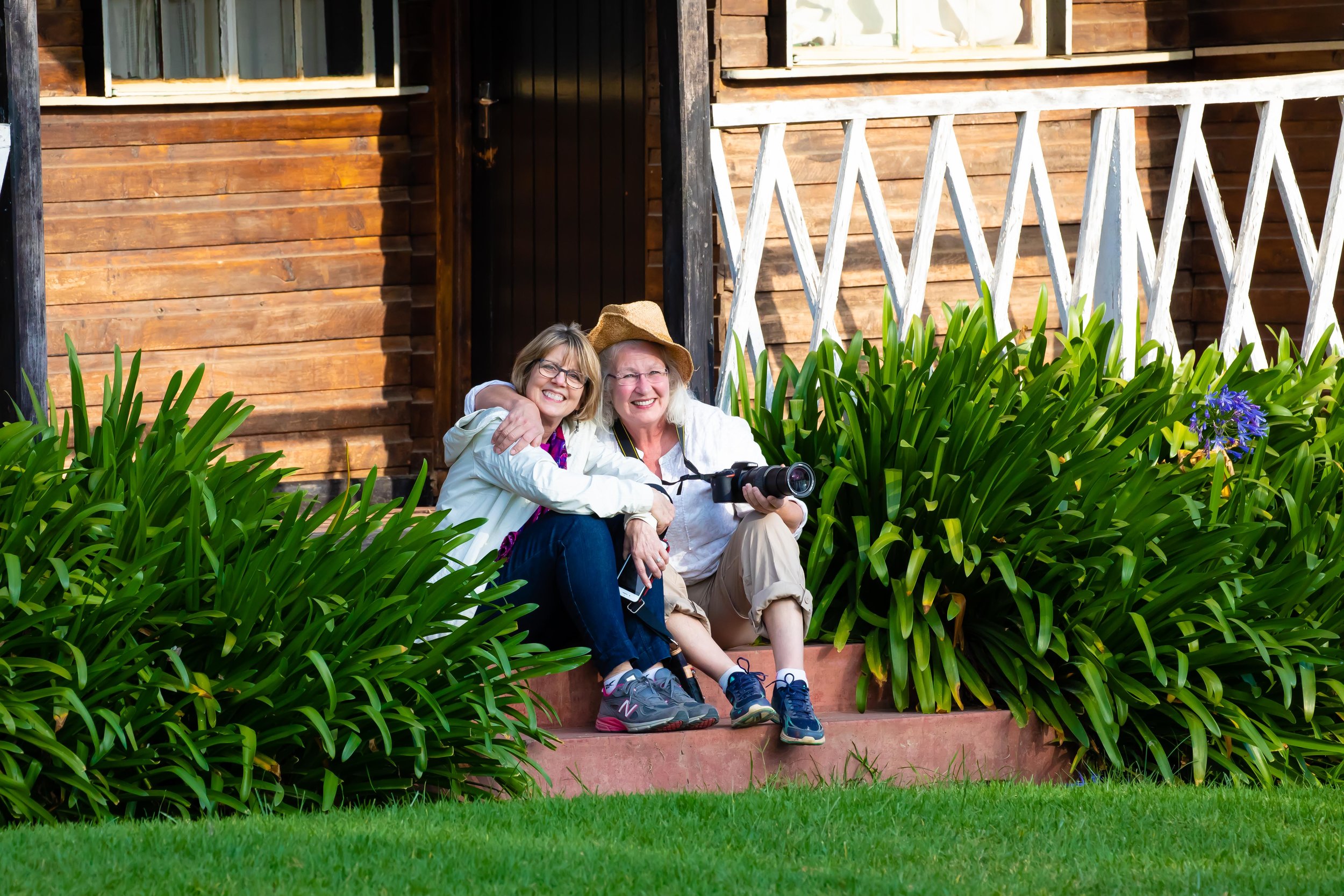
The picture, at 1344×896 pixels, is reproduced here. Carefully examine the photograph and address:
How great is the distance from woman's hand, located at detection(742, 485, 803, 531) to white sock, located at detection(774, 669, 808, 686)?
409 millimetres

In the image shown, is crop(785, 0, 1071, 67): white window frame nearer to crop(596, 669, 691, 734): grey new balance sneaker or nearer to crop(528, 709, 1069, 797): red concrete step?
crop(528, 709, 1069, 797): red concrete step

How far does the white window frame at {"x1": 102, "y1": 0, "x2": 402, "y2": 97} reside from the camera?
612 centimetres

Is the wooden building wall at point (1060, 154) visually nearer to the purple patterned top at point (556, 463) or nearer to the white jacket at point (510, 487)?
the purple patterned top at point (556, 463)

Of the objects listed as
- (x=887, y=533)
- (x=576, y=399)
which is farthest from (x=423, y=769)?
(x=887, y=533)

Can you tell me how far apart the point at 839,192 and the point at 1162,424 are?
129 cm

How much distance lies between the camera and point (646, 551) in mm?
3703

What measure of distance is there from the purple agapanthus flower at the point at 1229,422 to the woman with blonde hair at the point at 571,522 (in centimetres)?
167

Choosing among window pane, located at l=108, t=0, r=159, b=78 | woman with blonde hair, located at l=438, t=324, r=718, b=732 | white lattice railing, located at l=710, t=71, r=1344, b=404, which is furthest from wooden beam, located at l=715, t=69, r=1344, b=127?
window pane, located at l=108, t=0, r=159, b=78

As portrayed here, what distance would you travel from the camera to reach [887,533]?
3986 mm

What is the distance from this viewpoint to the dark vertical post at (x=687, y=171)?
15.8 ft

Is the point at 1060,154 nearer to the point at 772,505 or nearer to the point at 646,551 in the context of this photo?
the point at 772,505

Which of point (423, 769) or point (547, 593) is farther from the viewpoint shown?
point (547, 593)

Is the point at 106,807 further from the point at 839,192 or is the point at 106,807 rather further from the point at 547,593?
the point at 839,192

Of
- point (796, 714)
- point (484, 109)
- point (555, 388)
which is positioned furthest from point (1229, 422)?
point (484, 109)
